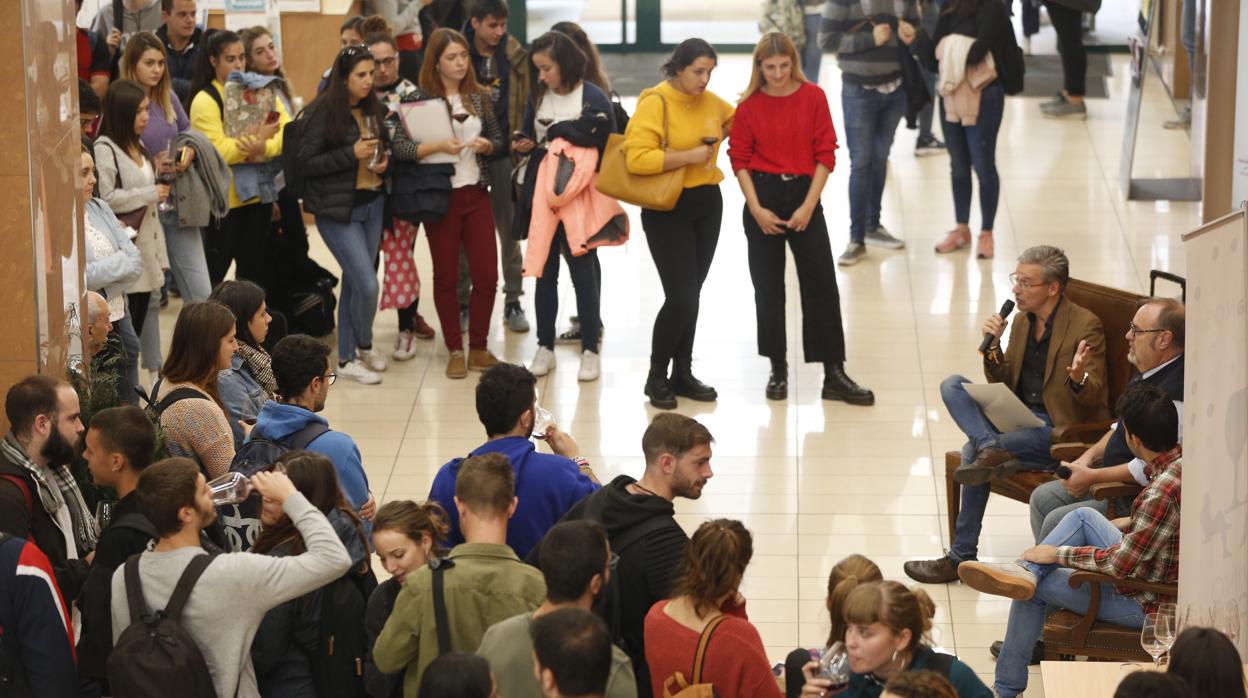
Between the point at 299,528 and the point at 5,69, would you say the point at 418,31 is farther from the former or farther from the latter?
the point at 299,528

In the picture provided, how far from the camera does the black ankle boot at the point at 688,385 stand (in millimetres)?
8500

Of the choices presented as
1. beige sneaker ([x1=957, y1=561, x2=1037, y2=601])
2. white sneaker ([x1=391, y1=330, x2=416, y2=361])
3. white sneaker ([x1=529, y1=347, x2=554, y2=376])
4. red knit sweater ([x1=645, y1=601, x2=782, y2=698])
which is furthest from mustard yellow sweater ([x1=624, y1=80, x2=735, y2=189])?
red knit sweater ([x1=645, y1=601, x2=782, y2=698])

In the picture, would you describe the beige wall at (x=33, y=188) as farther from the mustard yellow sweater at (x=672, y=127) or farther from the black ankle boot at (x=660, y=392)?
the black ankle boot at (x=660, y=392)

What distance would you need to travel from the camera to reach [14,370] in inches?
229

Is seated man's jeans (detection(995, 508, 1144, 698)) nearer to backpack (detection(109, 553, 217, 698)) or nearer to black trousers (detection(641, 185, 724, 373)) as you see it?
backpack (detection(109, 553, 217, 698))

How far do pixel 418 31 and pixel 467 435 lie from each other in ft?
13.8

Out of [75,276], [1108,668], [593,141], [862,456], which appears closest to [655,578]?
[1108,668]

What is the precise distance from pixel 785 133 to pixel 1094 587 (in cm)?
333

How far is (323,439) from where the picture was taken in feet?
17.2

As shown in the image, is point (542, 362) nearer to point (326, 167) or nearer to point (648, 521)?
point (326, 167)

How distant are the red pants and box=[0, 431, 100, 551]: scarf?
143 inches

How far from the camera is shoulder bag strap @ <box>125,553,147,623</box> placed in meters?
4.26

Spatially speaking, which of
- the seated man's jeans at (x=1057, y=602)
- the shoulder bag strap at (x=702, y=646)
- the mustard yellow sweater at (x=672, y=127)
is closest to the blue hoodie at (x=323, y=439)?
the shoulder bag strap at (x=702, y=646)

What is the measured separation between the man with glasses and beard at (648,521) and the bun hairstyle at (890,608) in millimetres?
500
